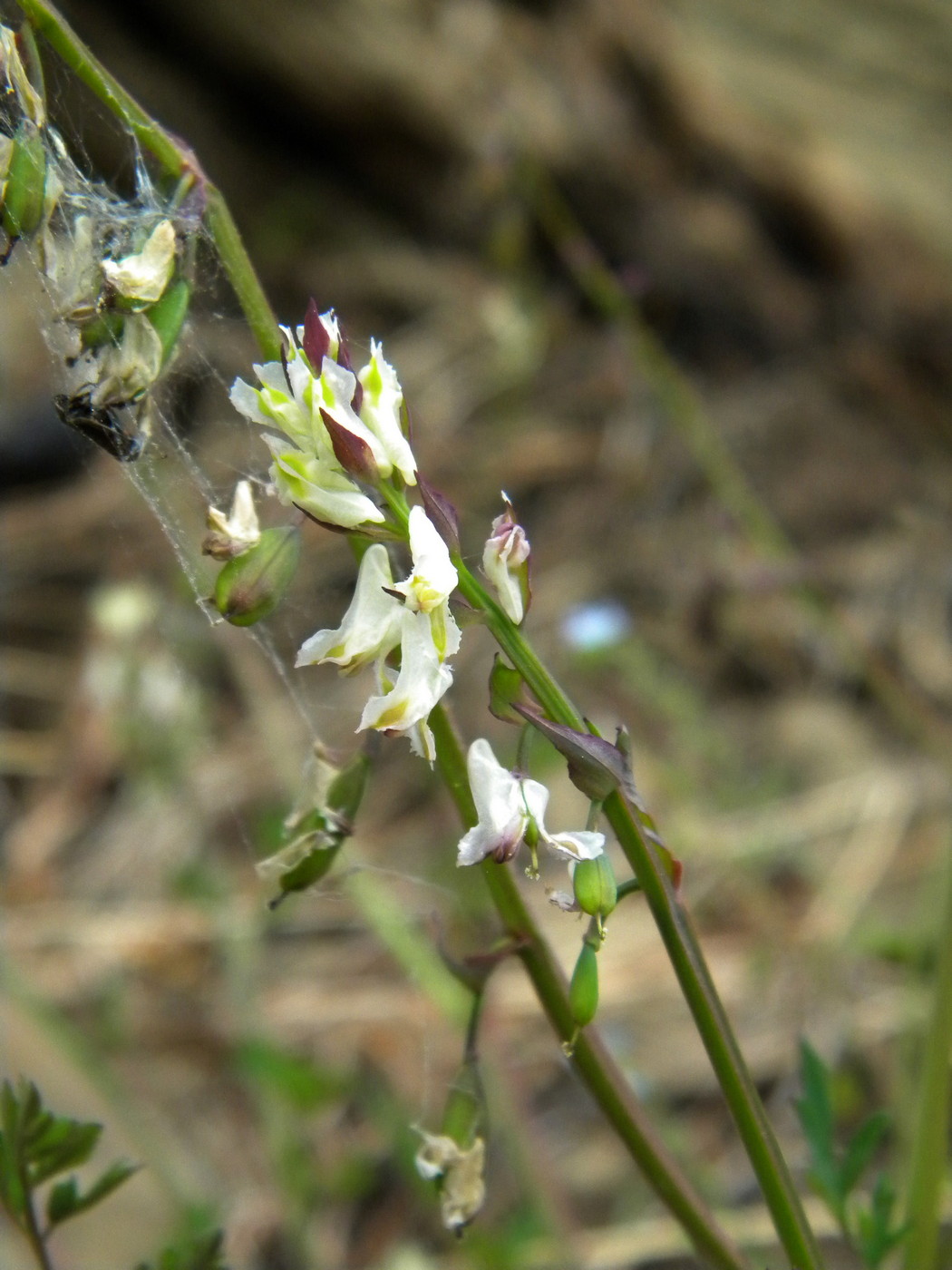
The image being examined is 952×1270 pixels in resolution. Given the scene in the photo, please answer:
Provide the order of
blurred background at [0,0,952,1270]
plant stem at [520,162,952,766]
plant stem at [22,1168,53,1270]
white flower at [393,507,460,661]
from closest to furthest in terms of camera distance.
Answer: white flower at [393,507,460,661] → plant stem at [22,1168,53,1270] → blurred background at [0,0,952,1270] → plant stem at [520,162,952,766]

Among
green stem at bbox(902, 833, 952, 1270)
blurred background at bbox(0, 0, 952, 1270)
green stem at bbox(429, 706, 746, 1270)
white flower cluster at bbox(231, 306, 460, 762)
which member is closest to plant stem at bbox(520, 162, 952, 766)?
blurred background at bbox(0, 0, 952, 1270)

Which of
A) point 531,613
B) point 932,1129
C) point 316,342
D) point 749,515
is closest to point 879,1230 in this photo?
point 932,1129

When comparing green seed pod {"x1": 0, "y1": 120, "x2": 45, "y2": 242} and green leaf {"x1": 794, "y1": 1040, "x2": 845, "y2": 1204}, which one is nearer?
green seed pod {"x1": 0, "y1": 120, "x2": 45, "y2": 242}

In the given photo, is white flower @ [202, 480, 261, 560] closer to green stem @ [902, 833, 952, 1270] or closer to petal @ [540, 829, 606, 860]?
petal @ [540, 829, 606, 860]

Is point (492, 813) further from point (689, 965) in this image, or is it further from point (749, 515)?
point (749, 515)

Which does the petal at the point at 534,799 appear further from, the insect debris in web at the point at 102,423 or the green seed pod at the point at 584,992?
the insect debris in web at the point at 102,423

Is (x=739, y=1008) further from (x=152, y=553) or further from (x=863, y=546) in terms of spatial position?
(x=152, y=553)

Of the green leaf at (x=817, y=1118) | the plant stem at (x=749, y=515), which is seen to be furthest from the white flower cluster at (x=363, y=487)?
the plant stem at (x=749, y=515)
